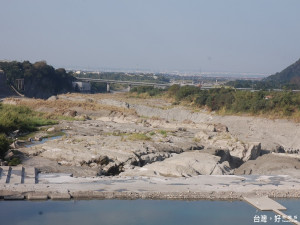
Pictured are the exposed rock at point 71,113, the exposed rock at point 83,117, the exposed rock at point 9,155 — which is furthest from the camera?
the exposed rock at point 71,113

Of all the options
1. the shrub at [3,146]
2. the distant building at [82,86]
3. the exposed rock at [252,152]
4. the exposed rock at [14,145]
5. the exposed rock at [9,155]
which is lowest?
the distant building at [82,86]

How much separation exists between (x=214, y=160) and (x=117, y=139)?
6.14m

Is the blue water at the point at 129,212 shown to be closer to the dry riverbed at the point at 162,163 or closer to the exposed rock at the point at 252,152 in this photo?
the dry riverbed at the point at 162,163

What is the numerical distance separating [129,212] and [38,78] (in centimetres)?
5925

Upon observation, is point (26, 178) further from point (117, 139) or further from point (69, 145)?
point (117, 139)

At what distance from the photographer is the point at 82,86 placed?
7931cm

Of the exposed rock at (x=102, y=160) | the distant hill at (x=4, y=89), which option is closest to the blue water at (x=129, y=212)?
the exposed rock at (x=102, y=160)

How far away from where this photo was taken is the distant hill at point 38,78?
6838 centimetres

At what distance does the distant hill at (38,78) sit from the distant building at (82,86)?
194 cm

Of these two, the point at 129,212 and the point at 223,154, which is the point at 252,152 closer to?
Result: the point at 223,154

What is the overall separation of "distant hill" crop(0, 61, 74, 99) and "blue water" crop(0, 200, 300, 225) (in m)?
54.3

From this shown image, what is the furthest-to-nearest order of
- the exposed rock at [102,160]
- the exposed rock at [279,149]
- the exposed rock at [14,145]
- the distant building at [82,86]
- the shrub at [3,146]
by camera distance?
the distant building at [82,86], the exposed rock at [279,149], the exposed rock at [14,145], the exposed rock at [102,160], the shrub at [3,146]

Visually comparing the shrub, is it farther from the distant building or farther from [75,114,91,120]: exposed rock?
the distant building

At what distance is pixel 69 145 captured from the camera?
22047mm
